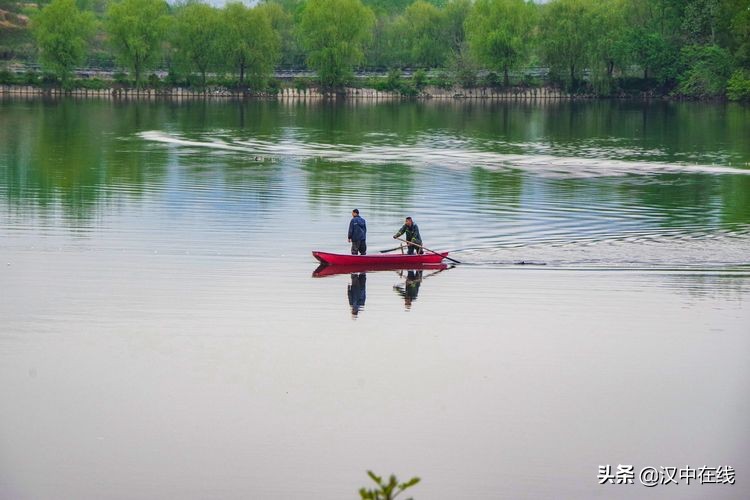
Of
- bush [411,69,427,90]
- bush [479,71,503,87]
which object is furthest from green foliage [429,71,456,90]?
bush [479,71,503,87]

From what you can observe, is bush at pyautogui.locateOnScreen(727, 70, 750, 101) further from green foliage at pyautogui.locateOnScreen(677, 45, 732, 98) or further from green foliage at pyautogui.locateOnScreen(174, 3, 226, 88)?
green foliage at pyautogui.locateOnScreen(174, 3, 226, 88)

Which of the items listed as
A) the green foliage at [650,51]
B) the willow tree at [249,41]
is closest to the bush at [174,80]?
the willow tree at [249,41]

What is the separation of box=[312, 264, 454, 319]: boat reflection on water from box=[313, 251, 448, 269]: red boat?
91mm

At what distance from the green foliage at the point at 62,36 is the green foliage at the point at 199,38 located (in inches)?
400

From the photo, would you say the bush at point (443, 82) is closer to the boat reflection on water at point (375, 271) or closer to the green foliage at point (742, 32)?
the green foliage at point (742, 32)

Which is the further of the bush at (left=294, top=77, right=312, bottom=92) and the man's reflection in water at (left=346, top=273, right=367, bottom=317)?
the bush at (left=294, top=77, right=312, bottom=92)

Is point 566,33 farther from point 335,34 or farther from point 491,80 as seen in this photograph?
point 335,34

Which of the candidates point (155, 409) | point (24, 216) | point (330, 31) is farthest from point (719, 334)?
point (330, 31)

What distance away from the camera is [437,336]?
86.4 ft

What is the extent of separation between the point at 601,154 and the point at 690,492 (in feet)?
169

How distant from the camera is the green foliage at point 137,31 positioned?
13350 cm

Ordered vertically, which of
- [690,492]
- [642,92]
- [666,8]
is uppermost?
[666,8]

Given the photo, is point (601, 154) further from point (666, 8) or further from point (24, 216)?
point (666, 8)

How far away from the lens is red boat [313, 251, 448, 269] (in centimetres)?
3334
